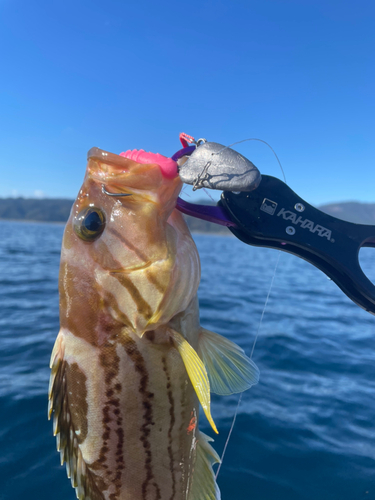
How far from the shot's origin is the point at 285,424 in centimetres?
425

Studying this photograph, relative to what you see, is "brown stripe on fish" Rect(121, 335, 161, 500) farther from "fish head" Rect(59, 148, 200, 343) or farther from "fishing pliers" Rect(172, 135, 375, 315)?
"fishing pliers" Rect(172, 135, 375, 315)

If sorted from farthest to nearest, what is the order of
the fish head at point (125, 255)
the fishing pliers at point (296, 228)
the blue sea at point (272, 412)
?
1. the blue sea at point (272, 412)
2. the fishing pliers at point (296, 228)
3. the fish head at point (125, 255)

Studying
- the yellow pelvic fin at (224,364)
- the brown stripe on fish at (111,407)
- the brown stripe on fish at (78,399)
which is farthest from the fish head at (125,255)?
the yellow pelvic fin at (224,364)

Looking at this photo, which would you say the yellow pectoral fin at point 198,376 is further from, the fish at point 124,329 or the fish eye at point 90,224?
the fish eye at point 90,224

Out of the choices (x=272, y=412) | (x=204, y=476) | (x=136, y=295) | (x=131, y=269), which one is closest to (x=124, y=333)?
(x=136, y=295)

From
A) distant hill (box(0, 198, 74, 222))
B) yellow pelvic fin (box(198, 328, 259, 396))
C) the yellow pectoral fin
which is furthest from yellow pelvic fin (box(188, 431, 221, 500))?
distant hill (box(0, 198, 74, 222))

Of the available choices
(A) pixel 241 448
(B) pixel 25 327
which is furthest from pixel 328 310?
(B) pixel 25 327

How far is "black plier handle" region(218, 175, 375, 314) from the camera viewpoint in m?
2.12

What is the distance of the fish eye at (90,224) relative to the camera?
193 centimetres

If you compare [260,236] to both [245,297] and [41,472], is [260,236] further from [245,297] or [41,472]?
[245,297]

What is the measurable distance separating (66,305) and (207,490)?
152 centimetres

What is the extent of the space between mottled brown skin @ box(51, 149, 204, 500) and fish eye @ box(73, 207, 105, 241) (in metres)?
0.03

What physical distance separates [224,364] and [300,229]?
3.18ft

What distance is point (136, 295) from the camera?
73.6 inches
